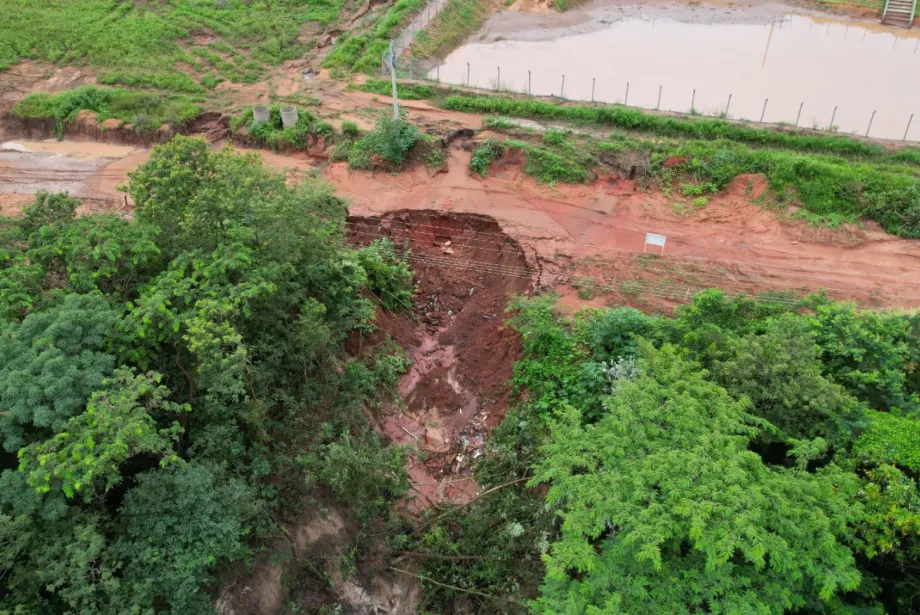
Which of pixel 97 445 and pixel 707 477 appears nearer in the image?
pixel 707 477

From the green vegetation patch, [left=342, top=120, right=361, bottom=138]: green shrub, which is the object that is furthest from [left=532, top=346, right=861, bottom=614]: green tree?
[left=342, top=120, right=361, bottom=138]: green shrub

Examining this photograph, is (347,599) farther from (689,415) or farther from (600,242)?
(600,242)

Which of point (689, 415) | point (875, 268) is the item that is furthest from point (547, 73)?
point (689, 415)

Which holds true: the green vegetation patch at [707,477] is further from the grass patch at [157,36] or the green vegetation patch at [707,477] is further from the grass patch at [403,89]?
the grass patch at [157,36]

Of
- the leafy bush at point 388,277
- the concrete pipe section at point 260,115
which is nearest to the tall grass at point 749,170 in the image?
the leafy bush at point 388,277

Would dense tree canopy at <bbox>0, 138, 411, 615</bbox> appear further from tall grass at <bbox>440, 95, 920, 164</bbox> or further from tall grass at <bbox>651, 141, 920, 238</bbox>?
tall grass at <bbox>651, 141, 920, 238</bbox>

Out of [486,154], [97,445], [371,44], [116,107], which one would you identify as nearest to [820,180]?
[486,154]

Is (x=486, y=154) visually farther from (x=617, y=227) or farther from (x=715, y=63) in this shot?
(x=715, y=63)
